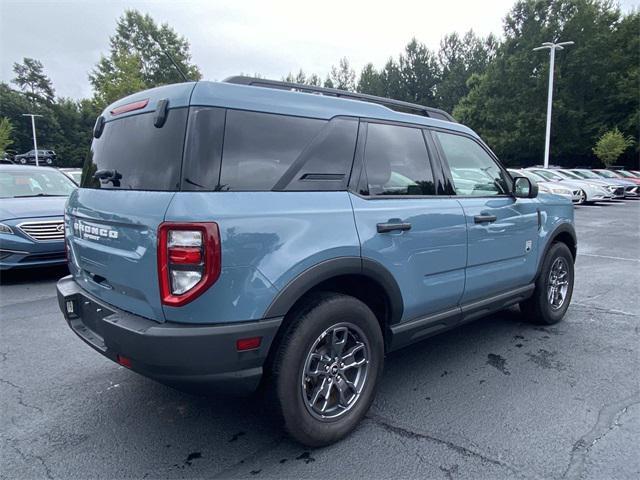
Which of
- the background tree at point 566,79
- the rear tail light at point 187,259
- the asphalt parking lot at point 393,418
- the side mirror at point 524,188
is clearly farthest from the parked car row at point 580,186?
the rear tail light at point 187,259

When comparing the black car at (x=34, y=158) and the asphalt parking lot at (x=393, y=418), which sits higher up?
the black car at (x=34, y=158)

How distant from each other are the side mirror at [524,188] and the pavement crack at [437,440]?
7.42 feet

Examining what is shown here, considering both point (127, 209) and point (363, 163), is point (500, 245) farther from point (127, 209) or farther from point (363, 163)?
point (127, 209)

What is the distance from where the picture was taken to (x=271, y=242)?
221 centimetres

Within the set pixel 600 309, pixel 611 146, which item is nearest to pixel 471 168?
pixel 600 309

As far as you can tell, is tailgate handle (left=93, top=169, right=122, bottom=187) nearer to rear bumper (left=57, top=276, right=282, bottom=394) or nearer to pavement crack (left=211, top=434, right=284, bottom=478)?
rear bumper (left=57, top=276, right=282, bottom=394)

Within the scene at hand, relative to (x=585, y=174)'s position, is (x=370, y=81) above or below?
above

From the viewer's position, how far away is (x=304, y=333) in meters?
2.34

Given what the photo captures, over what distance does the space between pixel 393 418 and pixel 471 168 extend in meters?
2.06

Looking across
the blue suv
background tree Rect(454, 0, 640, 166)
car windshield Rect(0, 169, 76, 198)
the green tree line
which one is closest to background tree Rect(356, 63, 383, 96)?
the green tree line

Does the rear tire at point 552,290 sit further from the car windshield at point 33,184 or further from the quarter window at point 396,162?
the car windshield at point 33,184

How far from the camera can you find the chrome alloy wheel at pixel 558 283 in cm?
450

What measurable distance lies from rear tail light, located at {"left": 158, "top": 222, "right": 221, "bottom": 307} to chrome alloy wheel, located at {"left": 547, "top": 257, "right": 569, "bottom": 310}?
3.65 m

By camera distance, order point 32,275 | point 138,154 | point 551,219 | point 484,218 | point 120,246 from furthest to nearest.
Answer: point 32,275 → point 551,219 → point 484,218 → point 138,154 → point 120,246
